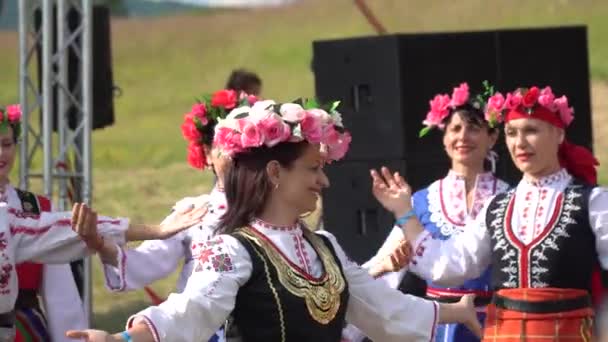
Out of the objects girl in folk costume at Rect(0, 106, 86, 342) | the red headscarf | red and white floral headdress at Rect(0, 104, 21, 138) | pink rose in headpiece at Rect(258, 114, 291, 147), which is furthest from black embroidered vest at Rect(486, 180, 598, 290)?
red and white floral headdress at Rect(0, 104, 21, 138)

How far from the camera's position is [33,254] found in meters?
5.13

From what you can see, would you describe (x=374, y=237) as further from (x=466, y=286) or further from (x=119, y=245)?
(x=119, y=245)

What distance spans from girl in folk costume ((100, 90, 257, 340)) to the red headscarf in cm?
86

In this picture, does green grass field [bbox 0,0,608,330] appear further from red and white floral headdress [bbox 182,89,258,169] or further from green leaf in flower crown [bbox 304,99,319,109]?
green leaf in flower crown [bbox 304,99,319,109]

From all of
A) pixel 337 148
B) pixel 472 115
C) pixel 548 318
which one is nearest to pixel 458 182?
pixel 472 115

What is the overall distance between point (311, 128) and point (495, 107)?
4.29 ft

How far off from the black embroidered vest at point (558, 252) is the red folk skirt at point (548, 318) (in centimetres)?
3

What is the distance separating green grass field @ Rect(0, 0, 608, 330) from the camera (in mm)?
21703

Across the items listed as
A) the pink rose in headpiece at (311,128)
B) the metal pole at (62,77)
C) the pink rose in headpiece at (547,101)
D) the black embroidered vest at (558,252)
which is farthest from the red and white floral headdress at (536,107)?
the metal pole at (62,77)

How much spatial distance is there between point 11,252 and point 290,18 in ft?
87.7

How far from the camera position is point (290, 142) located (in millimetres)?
4055

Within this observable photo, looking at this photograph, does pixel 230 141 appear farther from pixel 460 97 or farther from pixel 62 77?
pixel 62 77

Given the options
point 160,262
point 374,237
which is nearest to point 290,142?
point 160,262

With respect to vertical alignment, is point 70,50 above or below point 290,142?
above
